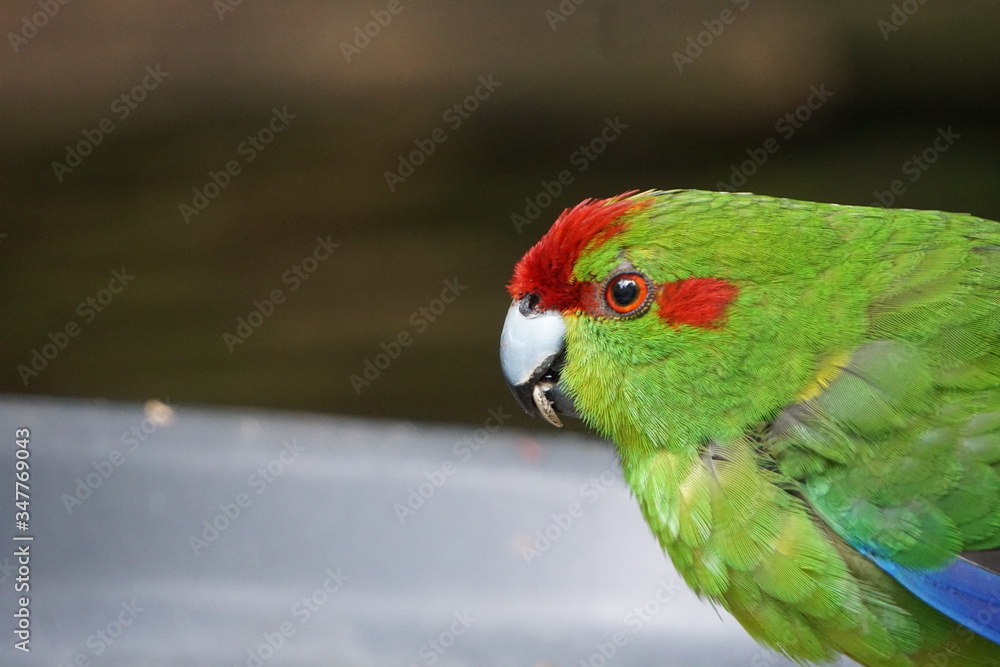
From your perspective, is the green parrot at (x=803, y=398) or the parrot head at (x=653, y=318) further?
the parrot head at (x=653, y=318)

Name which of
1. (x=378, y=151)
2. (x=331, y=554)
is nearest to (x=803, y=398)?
(x=331, y=554)

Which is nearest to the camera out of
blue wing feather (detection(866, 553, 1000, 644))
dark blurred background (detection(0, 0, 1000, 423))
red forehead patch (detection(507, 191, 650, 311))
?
blue wing feather (detection(866, 553, 1000, 644))

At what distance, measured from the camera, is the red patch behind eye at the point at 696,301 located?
1763mm

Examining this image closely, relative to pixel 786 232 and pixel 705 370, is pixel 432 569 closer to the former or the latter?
pixel 705 370

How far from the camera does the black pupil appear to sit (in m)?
1.83

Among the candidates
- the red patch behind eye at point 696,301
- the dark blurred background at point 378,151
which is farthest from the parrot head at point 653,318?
the dark blurred background at point 378,151

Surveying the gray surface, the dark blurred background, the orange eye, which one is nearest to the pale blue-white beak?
the orange eye

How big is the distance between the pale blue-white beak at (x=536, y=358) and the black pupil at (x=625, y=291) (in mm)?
134

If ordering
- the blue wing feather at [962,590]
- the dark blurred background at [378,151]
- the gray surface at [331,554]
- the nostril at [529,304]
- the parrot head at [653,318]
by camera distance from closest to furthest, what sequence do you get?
the blue wing feather at [962,590] < the parrot head at [653,318] < the nostril at [529,304] < the gray surface at [331,554] < the dark blurred background at [378,151]

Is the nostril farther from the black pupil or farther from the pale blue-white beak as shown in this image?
the black pupil

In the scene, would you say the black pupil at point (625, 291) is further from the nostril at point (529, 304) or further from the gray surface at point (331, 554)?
→ the gray surface at point (331, 554)

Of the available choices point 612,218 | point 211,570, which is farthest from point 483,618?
point 612,218

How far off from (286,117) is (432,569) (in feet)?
4.96

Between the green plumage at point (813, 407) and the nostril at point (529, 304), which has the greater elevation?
the green plumage at point (813, 407)
